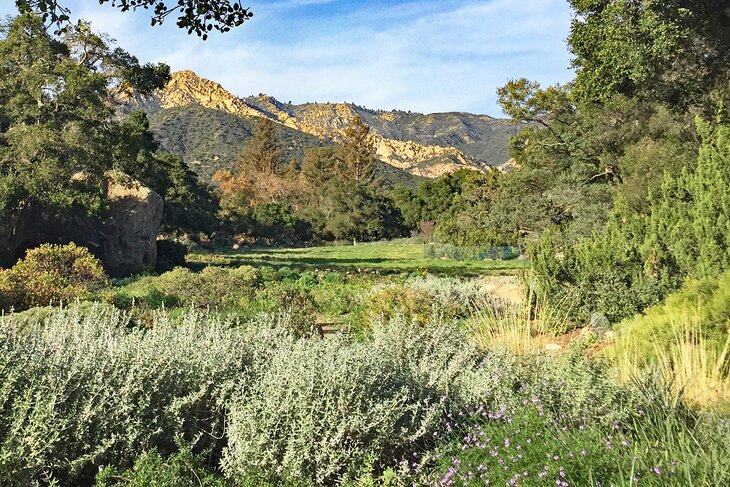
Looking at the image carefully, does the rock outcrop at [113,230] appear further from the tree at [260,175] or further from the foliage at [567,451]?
the tree at [260,175]

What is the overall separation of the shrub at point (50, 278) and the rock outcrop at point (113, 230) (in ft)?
10.8

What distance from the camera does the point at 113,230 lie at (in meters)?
18.8

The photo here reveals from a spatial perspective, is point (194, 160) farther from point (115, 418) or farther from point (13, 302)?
point (115, 418)

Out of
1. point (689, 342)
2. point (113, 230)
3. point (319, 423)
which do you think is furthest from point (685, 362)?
point (113, 230)

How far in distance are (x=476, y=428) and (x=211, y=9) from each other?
3.70 meters

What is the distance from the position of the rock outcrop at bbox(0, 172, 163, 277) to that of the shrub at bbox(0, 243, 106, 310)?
328 centimetres

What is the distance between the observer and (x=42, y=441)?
9.02 ft

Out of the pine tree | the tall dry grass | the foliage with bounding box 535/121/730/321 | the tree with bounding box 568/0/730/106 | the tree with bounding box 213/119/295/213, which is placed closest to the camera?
the tall dry grass

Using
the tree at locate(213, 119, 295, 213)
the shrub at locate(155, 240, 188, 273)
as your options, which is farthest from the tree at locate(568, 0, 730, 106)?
the tree at locate(213, 119, 295, 213)

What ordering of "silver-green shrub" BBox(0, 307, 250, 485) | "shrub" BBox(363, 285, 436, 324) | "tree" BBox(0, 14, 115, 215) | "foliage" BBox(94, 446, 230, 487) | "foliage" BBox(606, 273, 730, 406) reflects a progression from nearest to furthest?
1. "foliage" BBox(94, 446, 230, 487)
2. "silver-green shrub" BBox(0, 307, 250, 485)
3. "foliage" BBox(606, 273, 730, 406)
4. "shrub" BBox(363, 285, 436, 324)
5. "tree" BBox(0, 14, 115, 215)

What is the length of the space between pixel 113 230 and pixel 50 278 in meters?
7.46

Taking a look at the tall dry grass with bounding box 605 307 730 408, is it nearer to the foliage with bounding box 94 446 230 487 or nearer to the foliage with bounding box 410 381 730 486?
the foliage with bounding box 410 381 730 486

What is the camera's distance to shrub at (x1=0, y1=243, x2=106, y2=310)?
9969 millimetres

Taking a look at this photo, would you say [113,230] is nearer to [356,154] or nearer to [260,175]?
[260,175]
